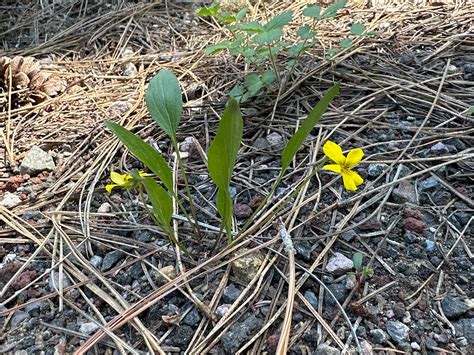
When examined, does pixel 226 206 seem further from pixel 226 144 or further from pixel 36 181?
pixel 36 181

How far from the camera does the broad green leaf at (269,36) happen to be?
1356 mm

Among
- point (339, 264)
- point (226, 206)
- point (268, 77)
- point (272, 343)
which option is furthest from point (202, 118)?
point (272, 343)

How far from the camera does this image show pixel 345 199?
122 centimetres

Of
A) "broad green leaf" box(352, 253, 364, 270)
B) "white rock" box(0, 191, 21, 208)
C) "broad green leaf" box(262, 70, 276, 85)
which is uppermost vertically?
"white rock" box(0, 191, 21, 208)

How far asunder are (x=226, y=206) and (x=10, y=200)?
76cm

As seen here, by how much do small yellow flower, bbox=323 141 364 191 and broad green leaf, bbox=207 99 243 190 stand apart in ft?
0.65

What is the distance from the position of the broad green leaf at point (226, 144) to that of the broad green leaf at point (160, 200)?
0.39 ft

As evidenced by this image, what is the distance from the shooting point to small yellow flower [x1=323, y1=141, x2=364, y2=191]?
3.18 feet

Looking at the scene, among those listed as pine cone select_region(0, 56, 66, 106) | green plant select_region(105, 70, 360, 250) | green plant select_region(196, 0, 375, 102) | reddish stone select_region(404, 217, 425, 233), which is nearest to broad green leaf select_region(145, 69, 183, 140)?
green plant select_region(105, 70, 360, 250)

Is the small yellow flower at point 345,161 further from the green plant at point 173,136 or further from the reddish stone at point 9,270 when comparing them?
the reddish stone at point 9,270

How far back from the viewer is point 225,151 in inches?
37.8

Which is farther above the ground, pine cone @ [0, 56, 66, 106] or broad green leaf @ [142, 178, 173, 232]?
pine cone @ [0, 56, 66, 106]

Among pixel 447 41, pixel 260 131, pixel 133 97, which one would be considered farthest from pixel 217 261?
pixel 447 41

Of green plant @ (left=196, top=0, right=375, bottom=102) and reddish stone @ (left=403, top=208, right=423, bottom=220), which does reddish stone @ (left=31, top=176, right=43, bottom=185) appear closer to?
green plant @ (left=196, top=0, right=375, bottom=102)
